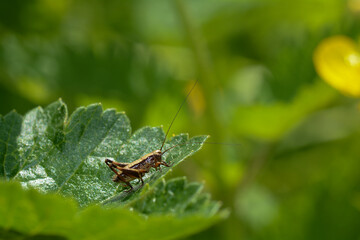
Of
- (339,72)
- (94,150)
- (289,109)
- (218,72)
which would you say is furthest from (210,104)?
(218,72)

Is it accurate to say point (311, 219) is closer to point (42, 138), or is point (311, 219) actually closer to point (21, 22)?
point (42, 138)

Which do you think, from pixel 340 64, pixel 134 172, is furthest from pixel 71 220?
pixel 340 64

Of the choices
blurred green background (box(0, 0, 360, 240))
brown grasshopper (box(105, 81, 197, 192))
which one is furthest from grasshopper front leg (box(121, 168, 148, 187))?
blurred green background (box(0, 0, 360, 240))

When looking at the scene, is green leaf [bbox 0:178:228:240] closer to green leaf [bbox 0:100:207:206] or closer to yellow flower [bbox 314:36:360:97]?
green leaf [bbox 0:100:207:206]

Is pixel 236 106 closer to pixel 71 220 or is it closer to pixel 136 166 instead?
pixel 136 166

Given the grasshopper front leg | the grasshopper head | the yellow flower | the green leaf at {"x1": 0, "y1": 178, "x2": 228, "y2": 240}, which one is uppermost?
the yellow flower

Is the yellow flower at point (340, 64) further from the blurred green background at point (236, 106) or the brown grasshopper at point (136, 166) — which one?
the brown grasshopper at point (136, 166)

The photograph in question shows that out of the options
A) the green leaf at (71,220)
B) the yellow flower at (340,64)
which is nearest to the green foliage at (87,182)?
the green leaf at (71,220)
